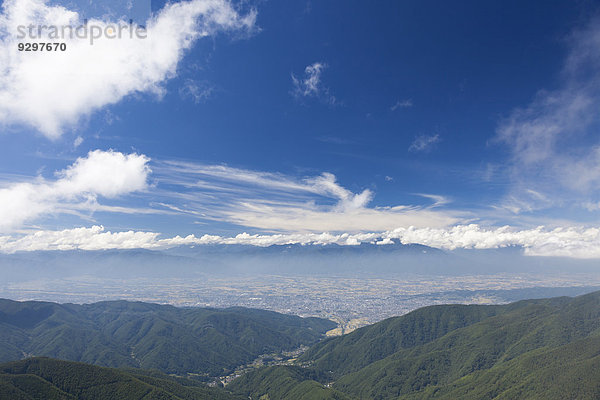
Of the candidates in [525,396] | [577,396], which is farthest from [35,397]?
[577,396]

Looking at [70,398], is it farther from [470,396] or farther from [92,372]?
[470,396]

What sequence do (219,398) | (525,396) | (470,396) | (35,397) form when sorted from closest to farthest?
(35,397) < (525,396) < (470,396) < (219,398)

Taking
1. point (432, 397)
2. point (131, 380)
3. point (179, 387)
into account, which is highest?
point (131, 380)

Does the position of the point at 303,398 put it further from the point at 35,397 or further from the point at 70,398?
the point at 35,397

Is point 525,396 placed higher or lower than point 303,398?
higher

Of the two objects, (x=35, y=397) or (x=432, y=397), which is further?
(x=432, y=397)

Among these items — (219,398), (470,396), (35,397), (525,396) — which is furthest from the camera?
(219,398)
